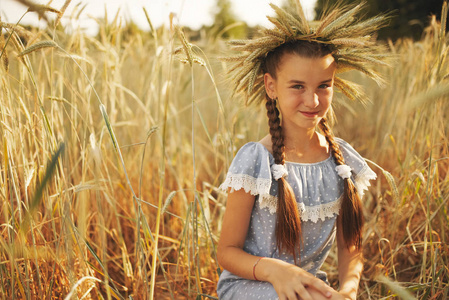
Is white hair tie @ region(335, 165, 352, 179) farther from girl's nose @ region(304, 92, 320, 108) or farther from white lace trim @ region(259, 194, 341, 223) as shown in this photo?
girl's nose @ region(304, 92, 320, 108)

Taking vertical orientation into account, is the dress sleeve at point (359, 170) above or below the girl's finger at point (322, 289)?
above

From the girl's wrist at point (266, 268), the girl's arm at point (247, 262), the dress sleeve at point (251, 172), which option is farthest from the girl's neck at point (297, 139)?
the girl's wrist at point (266, 268)

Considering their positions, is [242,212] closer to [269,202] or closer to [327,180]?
[269,202]

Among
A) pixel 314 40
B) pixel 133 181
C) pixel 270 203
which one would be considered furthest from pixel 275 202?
pixel 133 181

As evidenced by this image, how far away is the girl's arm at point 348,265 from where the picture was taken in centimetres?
128

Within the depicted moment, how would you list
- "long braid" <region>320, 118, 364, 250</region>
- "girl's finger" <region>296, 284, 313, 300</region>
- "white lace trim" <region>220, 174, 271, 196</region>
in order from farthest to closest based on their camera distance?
"long braid" <region>320, 118, 364, 250</region>
"white lace trim" <region>220, 174, 271, 196</region>
"girl's finger" <region>296, 284, 313, 300</region>

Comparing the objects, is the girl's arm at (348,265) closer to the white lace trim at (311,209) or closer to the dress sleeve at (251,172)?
the white lace trim at (311,209)

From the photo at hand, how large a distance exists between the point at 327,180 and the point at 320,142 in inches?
5.6

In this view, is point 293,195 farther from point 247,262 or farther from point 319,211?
point 247,262

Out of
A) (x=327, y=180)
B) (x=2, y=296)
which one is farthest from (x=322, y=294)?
(x=2, y=296)

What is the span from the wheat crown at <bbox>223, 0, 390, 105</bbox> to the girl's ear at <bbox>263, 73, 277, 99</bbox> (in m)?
0.04

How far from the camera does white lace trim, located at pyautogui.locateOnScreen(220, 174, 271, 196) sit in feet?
3.89

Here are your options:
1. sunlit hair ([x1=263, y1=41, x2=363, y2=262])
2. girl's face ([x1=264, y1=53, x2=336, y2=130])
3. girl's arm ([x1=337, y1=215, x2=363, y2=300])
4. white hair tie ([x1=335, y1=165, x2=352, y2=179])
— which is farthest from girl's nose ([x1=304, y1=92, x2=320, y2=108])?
girl's arm ([x1=337, y1=215, x2=363, y2=300])

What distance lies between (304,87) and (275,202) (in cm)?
35
